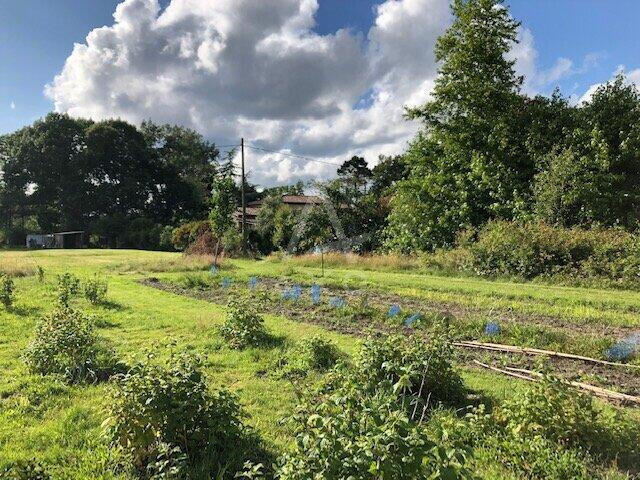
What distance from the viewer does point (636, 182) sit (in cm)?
1783

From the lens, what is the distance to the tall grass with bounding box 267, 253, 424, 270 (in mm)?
18688

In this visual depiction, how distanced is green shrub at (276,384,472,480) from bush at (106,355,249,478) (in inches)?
37.6

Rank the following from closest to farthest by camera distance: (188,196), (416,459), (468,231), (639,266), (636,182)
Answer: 1. (416,459)
2. (639,266)
3. (636,182)
4. (468,231)
5. (188,196)

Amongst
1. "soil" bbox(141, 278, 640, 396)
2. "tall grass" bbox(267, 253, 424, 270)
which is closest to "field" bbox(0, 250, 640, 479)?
"soil" bbox(141, 278, 640, 396)

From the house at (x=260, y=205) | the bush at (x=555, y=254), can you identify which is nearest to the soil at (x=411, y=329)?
the bush at (x=555, y=254)

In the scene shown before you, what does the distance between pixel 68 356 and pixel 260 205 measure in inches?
1146

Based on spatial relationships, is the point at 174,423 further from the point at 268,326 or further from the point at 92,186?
the point at 92,186

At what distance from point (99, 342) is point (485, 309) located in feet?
22.4

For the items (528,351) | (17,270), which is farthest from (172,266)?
(528,351)

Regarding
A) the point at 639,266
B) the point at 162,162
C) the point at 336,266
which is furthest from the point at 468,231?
the point at 162,162

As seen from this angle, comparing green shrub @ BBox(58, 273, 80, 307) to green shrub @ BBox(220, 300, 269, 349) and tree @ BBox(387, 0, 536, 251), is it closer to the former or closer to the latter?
green shrub @ BBox(220, 300, 269, 349)

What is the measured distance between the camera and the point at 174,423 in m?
3.27

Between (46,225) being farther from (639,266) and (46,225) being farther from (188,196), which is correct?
(639,266)

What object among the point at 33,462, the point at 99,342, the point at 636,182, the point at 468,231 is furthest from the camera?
the point at 468,231
